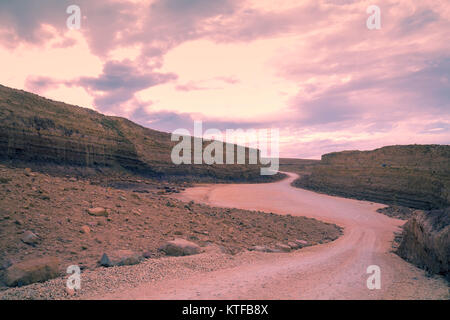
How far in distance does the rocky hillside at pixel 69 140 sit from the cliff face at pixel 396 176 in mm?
23093

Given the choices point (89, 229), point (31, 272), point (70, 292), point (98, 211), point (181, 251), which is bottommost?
point (181, 251)

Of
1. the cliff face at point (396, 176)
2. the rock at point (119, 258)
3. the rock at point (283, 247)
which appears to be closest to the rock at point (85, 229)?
the rock at point (119, 258)

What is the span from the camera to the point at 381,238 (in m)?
11.3

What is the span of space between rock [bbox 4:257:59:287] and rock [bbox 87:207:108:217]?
3022 millimetres

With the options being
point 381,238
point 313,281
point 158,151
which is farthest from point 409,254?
point 158,151

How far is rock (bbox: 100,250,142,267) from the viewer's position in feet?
17.8

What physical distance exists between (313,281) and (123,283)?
350 cm

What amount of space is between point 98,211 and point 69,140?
19.0m

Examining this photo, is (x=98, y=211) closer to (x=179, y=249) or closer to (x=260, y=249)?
(x=179, y=249)

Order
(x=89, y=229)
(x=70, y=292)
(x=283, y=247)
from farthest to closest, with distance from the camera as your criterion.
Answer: (x=283, y=247) → (x=89, y=229) → (x=70, y=292)

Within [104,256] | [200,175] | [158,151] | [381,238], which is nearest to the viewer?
[104,256]

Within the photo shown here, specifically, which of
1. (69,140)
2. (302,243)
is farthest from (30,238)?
(69,140)

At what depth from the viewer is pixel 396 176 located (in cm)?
2498

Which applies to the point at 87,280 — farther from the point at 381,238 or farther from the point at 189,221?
the point at 381,238
